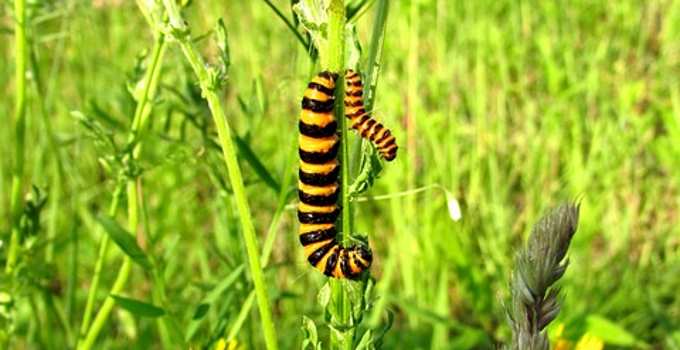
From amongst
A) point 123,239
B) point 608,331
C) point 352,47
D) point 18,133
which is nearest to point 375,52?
point 352,47

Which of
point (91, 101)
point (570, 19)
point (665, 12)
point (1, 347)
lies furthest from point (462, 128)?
point (1, 347)

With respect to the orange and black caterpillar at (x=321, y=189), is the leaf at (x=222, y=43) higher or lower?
higher

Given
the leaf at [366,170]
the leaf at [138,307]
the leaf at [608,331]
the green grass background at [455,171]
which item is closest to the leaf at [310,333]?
the leaf at [366,170]

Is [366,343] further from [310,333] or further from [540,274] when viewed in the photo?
[540,274]

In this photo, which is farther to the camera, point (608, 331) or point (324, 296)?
point (608, 331)

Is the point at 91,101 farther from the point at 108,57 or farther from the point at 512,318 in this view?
the point at 108,57

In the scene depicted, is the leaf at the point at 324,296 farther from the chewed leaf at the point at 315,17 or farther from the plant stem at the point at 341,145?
the chewed leaf at the point at 315,17
